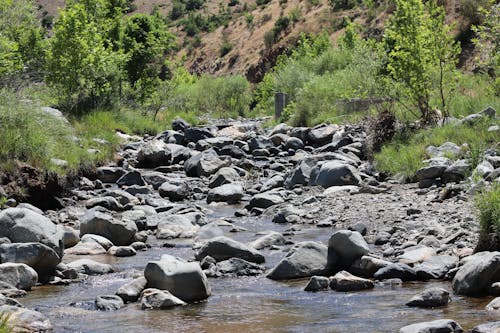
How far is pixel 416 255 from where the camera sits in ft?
29.3

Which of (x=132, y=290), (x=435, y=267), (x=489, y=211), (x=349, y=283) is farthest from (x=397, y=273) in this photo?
(x=132, y=290)

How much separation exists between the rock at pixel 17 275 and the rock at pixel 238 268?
2.22 metres

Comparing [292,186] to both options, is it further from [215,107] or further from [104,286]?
[215,107]

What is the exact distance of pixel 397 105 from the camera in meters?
18.9

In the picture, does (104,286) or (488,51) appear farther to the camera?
(488,51)

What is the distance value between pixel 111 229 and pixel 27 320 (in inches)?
177

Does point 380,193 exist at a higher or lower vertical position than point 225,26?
lower

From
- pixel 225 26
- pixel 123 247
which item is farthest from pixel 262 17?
pixel 123 247

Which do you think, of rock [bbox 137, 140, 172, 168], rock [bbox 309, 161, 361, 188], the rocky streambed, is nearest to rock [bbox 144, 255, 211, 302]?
the rocky streambed

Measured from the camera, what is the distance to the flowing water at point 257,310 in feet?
22.2

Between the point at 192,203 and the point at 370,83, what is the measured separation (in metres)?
6.64

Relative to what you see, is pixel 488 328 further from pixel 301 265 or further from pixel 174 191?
pixel 174 191

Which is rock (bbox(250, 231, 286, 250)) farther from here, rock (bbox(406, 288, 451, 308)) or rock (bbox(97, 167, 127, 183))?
rock (bbox(97, 167, 127, 183))

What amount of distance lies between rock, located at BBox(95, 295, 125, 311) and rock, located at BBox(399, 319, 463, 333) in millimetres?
2977
